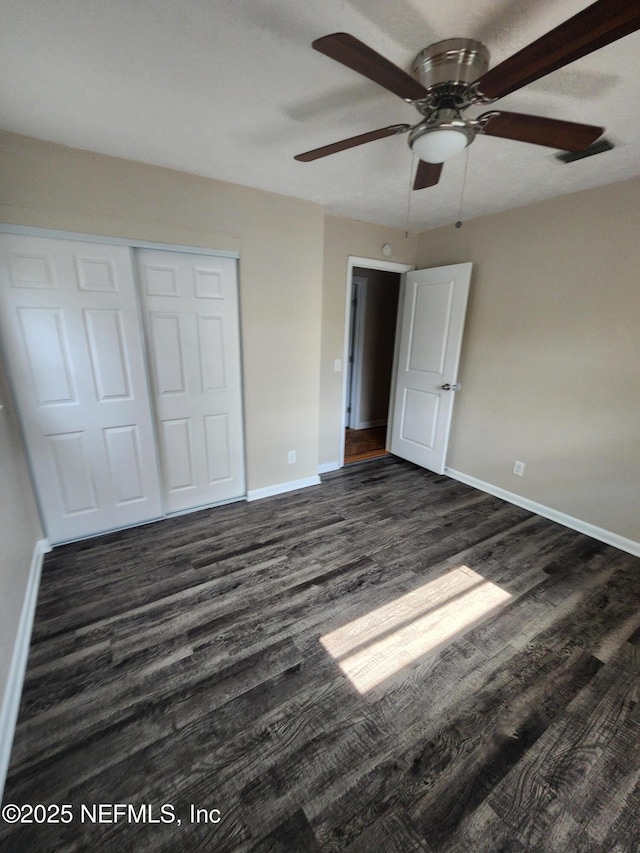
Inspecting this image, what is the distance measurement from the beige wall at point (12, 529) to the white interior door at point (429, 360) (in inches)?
133

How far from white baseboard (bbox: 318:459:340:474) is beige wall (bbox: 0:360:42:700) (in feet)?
7.83

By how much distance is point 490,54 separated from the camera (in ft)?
4.12

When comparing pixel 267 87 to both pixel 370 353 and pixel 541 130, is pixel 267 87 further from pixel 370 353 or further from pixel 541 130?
pixel 370 353

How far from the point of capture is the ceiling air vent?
1802 millimetres

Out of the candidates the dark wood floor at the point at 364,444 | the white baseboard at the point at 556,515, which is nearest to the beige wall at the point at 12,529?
the dark wood floor at the point at 364,444

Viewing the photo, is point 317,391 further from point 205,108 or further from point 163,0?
point 163,0

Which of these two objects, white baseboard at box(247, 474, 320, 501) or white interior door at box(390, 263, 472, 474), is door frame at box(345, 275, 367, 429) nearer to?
white interior door at box(390, 263, 472, 474)

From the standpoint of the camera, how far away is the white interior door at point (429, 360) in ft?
10.7

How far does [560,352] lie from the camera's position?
8.77ft

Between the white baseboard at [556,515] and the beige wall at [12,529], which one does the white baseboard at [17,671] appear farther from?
the white baseboard at [556,515]

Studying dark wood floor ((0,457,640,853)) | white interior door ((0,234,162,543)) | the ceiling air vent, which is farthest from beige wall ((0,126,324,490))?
the ceiling air vent

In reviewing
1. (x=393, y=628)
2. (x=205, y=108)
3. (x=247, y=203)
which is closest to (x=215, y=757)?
(x=393, y=628)

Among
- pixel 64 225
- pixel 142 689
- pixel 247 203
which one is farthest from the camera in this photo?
pixel 247 203

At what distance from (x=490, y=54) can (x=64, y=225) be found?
7.44 ft
